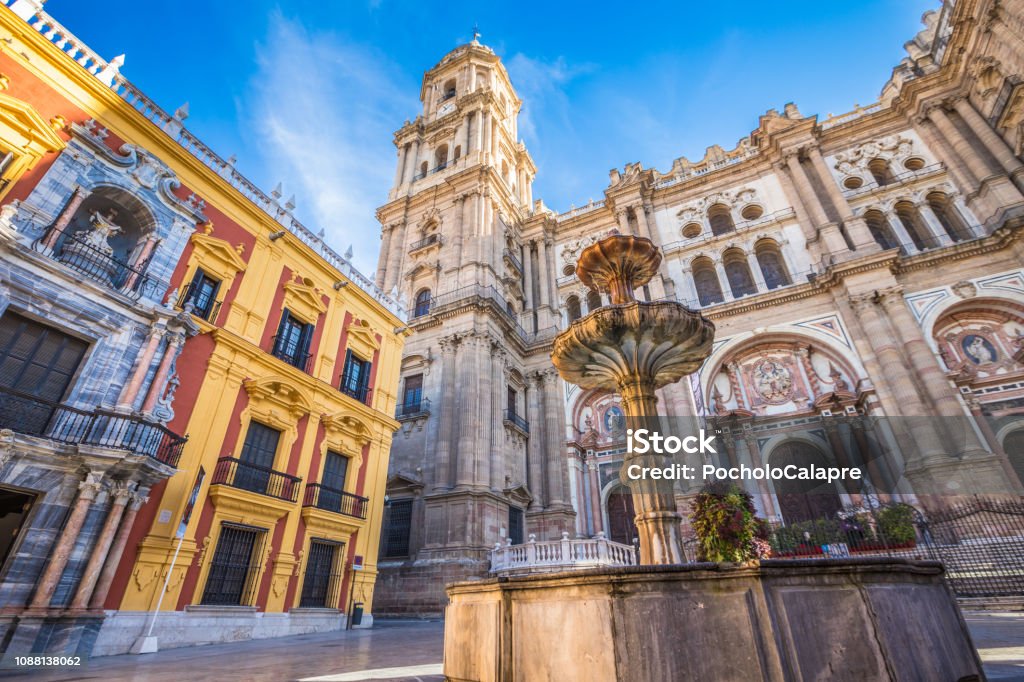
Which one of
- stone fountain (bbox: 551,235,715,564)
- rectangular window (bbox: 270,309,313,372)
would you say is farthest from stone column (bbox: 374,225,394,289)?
stone fountain (bbox: 551,235,715,564)

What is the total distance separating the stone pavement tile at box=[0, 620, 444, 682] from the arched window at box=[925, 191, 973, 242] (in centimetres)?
2205

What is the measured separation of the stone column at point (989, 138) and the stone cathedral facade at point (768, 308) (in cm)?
9

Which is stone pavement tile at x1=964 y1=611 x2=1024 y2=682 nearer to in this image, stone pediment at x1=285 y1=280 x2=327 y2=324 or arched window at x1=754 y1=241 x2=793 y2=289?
stone pediment at x1=285 y1=280 x2=327 y2=324

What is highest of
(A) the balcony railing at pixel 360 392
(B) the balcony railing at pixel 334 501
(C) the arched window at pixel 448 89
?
(C) the arched window at pixel 448 89

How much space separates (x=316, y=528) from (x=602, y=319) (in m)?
8.04

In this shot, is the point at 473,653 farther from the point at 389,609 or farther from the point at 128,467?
the point at 389,609

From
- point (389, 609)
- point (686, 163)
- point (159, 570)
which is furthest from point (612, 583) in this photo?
point (686, 163)

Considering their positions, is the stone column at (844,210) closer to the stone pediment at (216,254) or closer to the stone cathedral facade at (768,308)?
the stone cathedral facade at (768,308)

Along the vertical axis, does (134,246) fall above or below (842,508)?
above

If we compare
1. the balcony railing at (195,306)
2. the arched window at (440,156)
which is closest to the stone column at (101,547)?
the balcony railing at (195,306)

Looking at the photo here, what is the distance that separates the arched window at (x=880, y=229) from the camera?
61.6 ft

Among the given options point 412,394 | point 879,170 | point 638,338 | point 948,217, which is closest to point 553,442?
point 412,394

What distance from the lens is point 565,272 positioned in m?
24.9

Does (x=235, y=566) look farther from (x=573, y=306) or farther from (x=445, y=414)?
(x=573, y=306)
